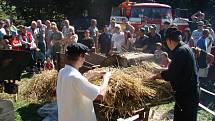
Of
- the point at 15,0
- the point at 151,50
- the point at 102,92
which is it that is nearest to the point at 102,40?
the point at 151,50

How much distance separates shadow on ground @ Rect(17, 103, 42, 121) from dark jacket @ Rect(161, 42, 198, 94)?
12.5ft

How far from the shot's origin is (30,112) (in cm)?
968

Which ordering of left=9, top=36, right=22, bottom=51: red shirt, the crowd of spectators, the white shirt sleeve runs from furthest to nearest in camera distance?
1. left=9, top=36, right=22, bottom=51: red shirt
2. the crowd of spectators
3. the white shirt sleeve

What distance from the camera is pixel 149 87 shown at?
6484 millimetres

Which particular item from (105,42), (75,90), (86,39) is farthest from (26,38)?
(75,90)

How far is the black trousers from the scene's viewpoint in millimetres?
6531

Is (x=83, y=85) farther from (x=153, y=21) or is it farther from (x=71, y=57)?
(x=153, y=21)

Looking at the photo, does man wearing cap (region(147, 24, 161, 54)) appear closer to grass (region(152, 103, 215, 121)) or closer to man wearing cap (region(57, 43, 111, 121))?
grass (region(152, 103, 215, 121))

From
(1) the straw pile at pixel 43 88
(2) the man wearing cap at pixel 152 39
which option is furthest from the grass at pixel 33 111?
(2) the man wearing cap at pixel 152 39

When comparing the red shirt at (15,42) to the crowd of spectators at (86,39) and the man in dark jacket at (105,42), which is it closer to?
the crowd of spectators at (86,39)

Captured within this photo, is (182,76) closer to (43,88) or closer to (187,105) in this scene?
(187,105)

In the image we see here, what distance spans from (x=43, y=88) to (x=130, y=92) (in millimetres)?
3734

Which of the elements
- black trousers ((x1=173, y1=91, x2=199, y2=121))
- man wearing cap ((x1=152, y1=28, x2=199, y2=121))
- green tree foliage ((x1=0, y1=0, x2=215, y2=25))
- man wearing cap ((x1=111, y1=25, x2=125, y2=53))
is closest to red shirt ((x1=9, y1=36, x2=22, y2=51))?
man wearing cap ((x1=111, y1=25, x2=125, y2=53))

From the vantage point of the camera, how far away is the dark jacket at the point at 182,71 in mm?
6320
